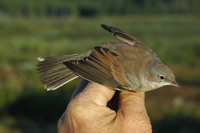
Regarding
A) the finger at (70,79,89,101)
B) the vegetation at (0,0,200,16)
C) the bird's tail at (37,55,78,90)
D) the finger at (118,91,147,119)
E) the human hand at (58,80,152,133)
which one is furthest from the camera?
the vegetation at (0,0,200,16)

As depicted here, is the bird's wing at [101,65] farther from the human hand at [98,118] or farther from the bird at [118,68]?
the human hand at [98,118]

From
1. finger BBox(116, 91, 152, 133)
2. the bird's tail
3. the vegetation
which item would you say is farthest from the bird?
the vegetation

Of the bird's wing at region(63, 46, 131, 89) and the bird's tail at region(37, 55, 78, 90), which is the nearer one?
the bird's wing at region(63, 46, 131, 89)

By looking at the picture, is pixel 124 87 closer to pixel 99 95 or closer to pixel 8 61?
pixel 99 95

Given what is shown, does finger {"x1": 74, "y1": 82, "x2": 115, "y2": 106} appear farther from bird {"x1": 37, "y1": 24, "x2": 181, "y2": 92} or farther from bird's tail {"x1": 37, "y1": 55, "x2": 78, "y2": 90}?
bird's tail {"x1": 37, "y1": 55, "x2": 78, "y2": 90}

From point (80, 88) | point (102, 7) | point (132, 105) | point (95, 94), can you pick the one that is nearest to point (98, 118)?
point (95, 94)

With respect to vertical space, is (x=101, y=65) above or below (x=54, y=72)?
above

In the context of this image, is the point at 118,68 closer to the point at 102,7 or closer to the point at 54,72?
the point at 54,72
